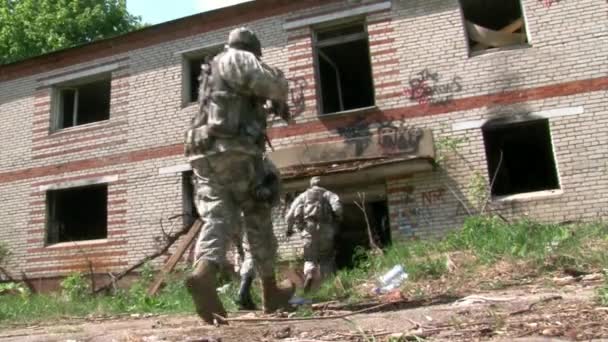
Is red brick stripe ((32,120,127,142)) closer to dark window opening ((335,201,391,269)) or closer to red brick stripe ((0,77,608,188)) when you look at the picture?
red brick stripe ((0,77,608,188))

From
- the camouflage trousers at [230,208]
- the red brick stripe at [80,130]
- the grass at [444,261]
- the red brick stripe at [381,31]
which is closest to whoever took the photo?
the camouflage trousers at [230,208]

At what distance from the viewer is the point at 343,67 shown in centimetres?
1290

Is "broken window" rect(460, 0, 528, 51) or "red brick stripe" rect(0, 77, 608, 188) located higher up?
"broken window" rect(460, 0, 528, 51)

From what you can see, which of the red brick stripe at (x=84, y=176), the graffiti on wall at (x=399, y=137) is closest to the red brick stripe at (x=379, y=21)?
the graffiti on wall at (x=399, y=137)

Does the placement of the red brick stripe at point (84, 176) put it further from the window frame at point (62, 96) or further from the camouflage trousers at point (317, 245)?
the camouflage trousers at point (317, 245)

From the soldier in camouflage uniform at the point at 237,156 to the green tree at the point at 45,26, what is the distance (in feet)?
60.2

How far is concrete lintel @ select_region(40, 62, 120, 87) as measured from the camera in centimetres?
1182

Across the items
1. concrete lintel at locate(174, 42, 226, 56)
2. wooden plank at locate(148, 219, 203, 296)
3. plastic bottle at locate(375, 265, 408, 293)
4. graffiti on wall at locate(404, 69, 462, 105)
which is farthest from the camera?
concrete lintel at locate(174, 42, 226, 56)

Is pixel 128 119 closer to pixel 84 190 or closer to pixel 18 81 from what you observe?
pixel 84 190

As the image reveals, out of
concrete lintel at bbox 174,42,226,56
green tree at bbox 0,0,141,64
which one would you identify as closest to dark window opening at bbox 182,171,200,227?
concrete lintel at bbox 174,42,226,56

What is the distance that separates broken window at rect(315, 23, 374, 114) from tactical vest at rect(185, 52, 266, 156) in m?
6.26

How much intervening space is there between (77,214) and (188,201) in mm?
3960

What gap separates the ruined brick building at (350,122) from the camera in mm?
8539

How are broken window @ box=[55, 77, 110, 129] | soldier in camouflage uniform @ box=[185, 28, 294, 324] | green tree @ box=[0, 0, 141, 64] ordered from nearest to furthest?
soldier in camouflage uniform @ box=[185, 28, 294, 324] → broken window @ box=[55, 77, 110, 129] → green tree @ box=[0, 0, 141, 64]
